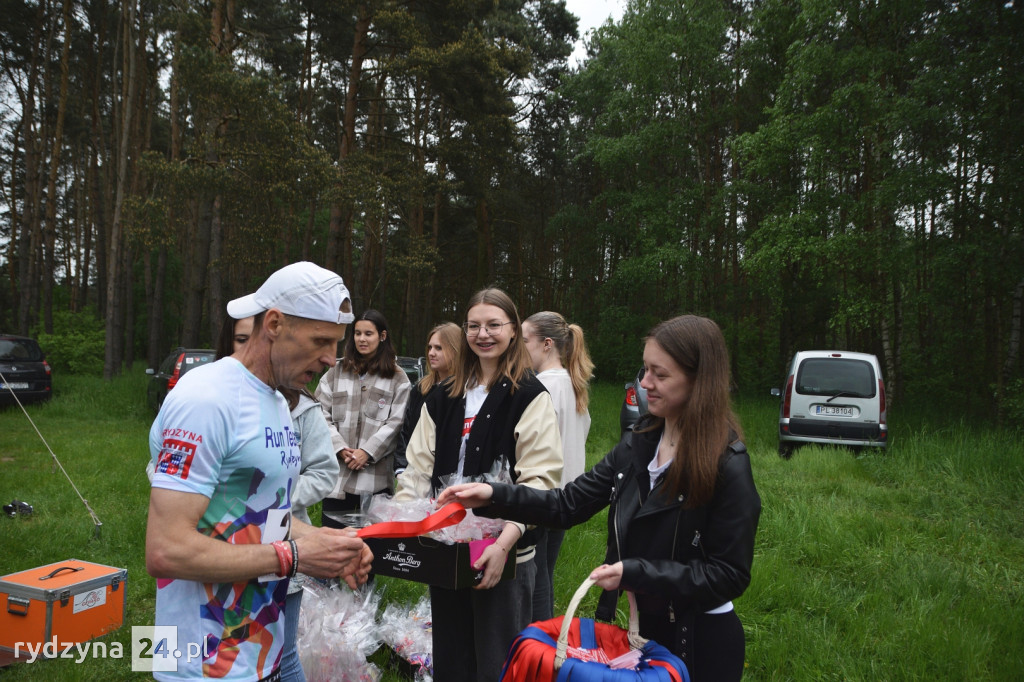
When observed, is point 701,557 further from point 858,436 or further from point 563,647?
point 858,436

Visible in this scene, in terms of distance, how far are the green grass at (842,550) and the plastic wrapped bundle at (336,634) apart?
0.24 m

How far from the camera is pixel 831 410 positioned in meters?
10.2

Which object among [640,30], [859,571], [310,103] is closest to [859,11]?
[640,30]

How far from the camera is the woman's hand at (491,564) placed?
94.5 inches

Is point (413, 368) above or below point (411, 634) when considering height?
above

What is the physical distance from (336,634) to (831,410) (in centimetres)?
885

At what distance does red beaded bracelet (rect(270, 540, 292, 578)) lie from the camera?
177 centimetres

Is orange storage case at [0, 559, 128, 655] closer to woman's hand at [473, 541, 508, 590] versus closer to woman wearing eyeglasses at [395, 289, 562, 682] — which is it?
woman wearing eyeglasses at [395, 289, 562, 682]

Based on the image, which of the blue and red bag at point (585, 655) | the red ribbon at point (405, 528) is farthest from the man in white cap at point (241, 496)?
the blue and red bag at point (585, 655)

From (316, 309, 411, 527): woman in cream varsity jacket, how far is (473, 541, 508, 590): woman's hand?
2.25 m

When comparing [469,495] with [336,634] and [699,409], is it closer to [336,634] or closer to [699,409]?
[699,409]

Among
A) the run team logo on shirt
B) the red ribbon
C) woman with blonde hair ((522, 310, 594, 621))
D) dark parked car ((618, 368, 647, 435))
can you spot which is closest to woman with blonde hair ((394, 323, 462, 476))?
woman with blonde hair ((522, 310, 594, 621))

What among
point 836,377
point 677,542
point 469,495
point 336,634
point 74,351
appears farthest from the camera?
point 74,351

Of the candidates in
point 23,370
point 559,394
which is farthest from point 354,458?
point 23,370
